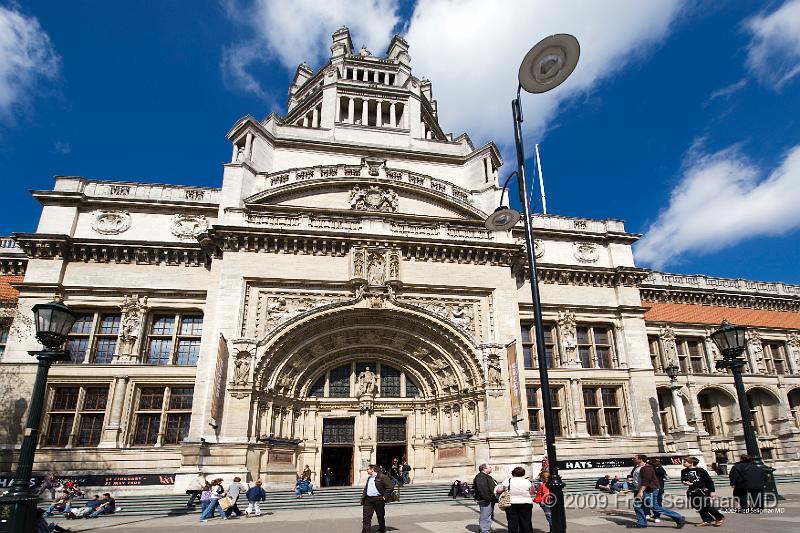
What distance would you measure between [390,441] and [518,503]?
15417 millimetres

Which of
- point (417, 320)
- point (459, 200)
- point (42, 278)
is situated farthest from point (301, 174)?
point (42, 278)

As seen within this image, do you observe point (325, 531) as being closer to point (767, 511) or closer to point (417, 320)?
point (767, 511)

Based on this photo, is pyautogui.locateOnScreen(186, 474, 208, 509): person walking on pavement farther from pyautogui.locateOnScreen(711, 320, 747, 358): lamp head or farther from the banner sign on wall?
pyautogui.locateOnScreen(711, 320, 747, 358): lamp head

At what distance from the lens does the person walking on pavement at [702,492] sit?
1030 cm

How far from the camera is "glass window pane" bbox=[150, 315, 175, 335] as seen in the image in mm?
23578

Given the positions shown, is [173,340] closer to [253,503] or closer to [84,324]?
[84,324]

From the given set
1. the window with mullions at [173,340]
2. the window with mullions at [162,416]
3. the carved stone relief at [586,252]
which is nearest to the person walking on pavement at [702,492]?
the carved stone relief at [586,252]

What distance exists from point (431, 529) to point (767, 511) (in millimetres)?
8722

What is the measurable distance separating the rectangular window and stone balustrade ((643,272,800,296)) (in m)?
8.89

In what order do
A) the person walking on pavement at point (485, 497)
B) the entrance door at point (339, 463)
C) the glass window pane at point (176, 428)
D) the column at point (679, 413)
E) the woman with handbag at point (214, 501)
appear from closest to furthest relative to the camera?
1. the person walking on pavement at point (485, 497)
2. the woman with handbag at point (214, 501)
3. the glass window pane at point (176, 428)
4. the entrance door at point (339, 463)
5. the column at point (679, 413)

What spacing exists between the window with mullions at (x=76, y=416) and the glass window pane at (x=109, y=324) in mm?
2804

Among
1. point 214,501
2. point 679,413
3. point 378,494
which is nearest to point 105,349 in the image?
point 214,501

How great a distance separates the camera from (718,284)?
3312 cm

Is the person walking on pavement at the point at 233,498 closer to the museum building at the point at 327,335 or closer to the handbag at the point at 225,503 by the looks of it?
the handbag at the point at 225,503
